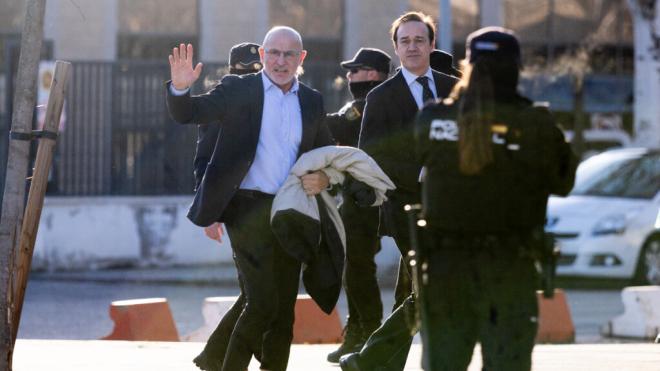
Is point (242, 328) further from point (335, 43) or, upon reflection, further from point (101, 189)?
point (335, 43)

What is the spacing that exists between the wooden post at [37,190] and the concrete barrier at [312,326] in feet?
14.7

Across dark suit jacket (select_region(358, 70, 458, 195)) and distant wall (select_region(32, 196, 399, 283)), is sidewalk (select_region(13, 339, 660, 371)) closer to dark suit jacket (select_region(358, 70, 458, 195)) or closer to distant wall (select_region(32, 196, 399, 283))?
dark suit jacket (select_region(358, 70, 458, 195))

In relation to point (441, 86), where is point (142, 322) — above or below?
below

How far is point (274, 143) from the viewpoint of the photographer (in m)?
7.90

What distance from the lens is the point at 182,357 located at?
1003 cm

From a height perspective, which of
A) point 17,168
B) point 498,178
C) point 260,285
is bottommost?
point 260,285

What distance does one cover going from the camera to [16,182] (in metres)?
8.17

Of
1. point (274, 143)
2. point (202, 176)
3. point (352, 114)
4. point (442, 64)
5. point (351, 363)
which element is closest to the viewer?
point (274, 143)

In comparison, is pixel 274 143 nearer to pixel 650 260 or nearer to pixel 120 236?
pixel 650 260

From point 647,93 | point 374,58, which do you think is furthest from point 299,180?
point 647,93

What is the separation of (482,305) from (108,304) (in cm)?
1103

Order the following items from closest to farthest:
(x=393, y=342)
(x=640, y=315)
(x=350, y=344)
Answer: (x=393, y=342), (x=350, y=344), (x=640, y=315)

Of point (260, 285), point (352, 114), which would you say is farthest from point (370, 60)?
point (260, 285)

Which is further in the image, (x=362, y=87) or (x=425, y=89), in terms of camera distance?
(x=362, y=87)
